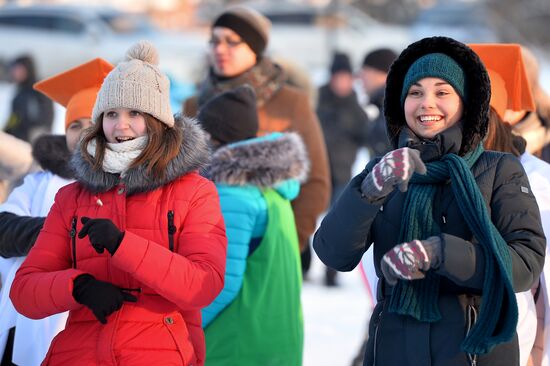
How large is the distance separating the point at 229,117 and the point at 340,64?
5658 mm

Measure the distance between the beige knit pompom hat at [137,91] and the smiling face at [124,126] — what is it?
0.03 metres

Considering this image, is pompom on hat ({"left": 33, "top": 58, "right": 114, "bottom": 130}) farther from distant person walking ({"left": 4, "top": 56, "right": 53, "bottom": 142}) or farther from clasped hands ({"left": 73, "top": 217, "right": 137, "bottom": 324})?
distant person walking ({"left": 4, "top": 56, "right": 53, "bottom": 142})

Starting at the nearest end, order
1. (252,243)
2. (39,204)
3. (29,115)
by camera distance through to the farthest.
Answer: (39,204)
(252,243)
(29,115)

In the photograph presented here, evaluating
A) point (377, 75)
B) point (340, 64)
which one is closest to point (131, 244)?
point (377, 75)

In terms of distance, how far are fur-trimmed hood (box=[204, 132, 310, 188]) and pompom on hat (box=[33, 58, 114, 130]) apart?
0.59 metres

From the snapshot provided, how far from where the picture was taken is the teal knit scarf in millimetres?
2664

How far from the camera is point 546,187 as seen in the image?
3646 millimetres

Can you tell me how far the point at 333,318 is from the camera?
7.23 meters

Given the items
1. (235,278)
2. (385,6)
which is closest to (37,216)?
(235,278)

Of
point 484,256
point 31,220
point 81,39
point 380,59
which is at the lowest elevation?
point 31,220

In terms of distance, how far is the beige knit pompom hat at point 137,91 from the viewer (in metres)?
3.19

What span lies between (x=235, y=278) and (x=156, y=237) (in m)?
1.08

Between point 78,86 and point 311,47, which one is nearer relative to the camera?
point 78,86

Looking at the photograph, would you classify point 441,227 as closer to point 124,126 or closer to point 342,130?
point 124,126
